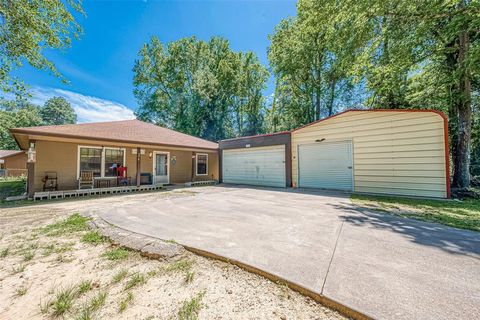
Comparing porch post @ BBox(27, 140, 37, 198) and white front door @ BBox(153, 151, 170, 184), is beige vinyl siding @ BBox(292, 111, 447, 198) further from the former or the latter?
porch post @ BBox(27, 140, 37, 198)

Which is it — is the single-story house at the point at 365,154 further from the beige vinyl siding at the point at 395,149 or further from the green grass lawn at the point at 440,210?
the green grass lawn at the point at 440,210

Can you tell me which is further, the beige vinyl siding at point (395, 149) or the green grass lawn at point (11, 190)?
the green grass lawn at point (11, 190)

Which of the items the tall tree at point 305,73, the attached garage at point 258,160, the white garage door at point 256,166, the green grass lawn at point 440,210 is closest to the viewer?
the green grass lawn at point 440,210

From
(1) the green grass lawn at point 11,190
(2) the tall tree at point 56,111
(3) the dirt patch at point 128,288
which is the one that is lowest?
(3) the dirt patch at point 128,288

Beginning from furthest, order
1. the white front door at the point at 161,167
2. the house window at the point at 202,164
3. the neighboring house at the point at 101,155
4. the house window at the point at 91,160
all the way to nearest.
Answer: the house window at the point at 202,164
the white front door at the point at 161,167
the house window at the point at 91,160
the neighboring house at the point at 101,155

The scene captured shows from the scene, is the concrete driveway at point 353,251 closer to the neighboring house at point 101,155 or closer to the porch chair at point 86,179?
the neighboring house at point 101,155

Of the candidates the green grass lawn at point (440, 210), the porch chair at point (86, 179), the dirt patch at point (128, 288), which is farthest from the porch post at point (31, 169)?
the green grass lawn at point (440, 210)

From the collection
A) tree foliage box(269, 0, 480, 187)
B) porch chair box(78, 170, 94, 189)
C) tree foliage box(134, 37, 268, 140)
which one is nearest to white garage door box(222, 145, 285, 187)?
tree foliage box(269, 0, 480, 187)

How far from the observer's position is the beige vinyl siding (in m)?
6.60

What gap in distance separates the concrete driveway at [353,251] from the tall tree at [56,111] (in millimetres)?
54578

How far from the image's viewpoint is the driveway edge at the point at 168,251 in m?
1.67

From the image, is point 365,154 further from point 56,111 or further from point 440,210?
point 56,111

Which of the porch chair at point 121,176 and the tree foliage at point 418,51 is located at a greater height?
the tree foliage at point 418,51

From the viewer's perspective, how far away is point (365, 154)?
7.97m
